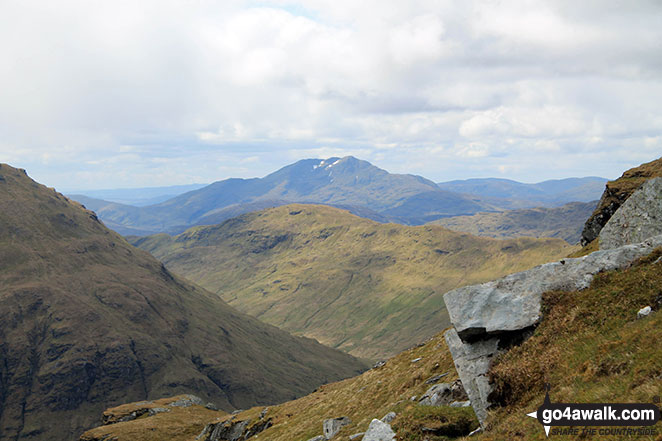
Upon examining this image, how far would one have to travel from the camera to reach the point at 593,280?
2003cm

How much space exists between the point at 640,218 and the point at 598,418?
19.4 m

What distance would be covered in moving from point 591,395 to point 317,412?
146ft

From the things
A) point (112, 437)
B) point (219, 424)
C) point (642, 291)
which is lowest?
point (112, 437)

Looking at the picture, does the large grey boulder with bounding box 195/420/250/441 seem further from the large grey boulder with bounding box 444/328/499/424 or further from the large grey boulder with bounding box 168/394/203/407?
the large grey boulder with bounding box 444/328/499/424

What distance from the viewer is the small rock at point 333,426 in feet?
115

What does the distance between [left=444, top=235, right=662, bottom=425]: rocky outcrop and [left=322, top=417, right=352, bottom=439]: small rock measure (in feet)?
60.7

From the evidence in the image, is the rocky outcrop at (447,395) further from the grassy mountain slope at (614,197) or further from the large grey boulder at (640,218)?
the grassy mountain slope at (614,197)

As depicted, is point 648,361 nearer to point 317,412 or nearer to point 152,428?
point 317,412

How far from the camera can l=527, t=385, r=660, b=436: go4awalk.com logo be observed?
477 inches

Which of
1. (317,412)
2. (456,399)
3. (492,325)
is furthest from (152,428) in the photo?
(492,325)

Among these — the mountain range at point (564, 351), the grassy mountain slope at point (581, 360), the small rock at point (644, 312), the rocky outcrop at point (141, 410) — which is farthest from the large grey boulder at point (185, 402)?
the small rock at point (644, 312)

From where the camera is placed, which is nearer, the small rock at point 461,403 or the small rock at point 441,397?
the small rock at point 461,403

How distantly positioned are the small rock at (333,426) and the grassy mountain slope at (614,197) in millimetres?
54901

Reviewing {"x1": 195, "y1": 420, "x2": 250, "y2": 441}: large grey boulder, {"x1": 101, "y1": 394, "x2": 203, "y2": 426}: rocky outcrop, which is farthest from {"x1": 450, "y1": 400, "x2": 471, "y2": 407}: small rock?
{"x1": 101, "y1": 394, "x2": 203, "y2": 426}: rocky outcrop
